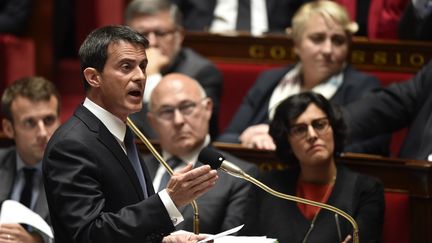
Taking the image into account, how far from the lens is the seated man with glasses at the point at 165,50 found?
8.36 feet

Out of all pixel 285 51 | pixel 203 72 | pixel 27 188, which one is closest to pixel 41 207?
pixel 27 188

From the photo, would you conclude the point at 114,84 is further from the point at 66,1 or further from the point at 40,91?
the point at 66,1

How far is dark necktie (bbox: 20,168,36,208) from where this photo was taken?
2.10 metres

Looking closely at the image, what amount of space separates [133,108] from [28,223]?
55cm

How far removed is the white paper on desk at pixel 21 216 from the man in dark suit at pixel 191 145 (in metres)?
0.27

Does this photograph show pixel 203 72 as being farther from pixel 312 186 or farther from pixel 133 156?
pixel 133 156

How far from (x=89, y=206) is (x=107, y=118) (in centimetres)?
14

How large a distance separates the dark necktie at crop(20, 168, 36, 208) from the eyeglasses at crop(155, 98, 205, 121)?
0.31 meters

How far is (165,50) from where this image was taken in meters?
2.57

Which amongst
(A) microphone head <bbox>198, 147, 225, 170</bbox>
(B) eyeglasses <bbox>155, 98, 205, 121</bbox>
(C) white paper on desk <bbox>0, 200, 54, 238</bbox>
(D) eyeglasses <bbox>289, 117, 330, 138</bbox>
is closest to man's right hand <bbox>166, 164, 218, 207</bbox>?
(A) microphone head <bbox>198, 147, 225, 170</bbox>

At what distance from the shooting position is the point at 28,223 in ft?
6.05

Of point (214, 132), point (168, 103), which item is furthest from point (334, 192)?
point (214, 132)

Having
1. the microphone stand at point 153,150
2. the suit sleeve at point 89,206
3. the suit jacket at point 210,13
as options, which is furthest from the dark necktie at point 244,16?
the suit sleeve at point 89,206

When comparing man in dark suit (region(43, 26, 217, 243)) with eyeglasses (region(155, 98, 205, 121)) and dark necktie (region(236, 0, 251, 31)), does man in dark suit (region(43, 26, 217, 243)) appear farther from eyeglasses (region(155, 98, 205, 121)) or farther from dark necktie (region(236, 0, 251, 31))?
dark necktie (region(236, 0, 251, 31))
